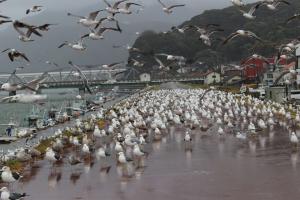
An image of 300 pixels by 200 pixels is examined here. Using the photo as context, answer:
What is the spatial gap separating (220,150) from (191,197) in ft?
26.3

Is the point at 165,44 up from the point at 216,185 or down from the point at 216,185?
up

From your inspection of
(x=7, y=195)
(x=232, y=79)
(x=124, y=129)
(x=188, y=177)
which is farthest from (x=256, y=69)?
(x=7, y=195)

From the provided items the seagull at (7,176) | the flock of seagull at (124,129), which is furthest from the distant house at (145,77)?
the seagull at (7,176)

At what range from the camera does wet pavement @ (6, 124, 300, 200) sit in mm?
15938

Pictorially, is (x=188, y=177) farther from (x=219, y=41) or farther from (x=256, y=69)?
(x=219, y=41)

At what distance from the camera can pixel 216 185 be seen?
16703 mm

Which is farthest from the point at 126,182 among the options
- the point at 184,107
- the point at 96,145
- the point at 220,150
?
the point at 184,107

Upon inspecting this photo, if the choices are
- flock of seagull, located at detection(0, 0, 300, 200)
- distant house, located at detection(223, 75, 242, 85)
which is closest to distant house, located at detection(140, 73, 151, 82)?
distant house, located at detection(223, 75, 242, 85)

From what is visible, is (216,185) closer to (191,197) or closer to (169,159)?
(191,197)

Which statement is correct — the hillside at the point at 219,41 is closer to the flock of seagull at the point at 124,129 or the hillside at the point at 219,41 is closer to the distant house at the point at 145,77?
the distant house at the point at 145,77

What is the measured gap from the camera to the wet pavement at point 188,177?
15.9m

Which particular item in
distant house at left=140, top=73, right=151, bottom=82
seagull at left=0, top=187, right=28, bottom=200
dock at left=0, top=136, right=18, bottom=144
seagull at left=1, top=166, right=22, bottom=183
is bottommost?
seagull at left=0, top=187, right=28, bottom=200

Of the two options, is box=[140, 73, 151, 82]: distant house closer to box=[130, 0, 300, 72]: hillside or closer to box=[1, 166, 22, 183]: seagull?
box=[130, 0, 300, 72]: hillside

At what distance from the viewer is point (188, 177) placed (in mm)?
18078
